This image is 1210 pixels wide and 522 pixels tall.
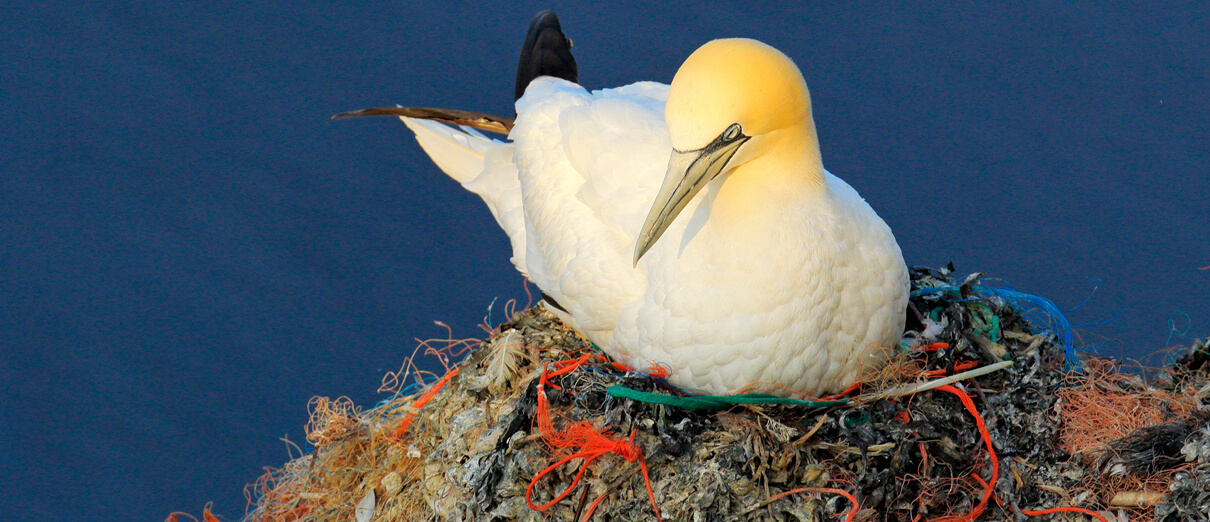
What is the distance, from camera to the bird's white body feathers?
9.34ft

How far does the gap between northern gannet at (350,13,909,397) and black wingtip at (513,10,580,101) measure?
0.52 m

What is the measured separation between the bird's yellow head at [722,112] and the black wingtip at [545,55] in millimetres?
1480

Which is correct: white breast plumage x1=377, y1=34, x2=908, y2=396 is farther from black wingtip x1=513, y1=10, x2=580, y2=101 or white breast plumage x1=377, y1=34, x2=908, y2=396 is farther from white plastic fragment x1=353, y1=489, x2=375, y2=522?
white plastic fragment x1=353, y1=489, x2=375, y2=522

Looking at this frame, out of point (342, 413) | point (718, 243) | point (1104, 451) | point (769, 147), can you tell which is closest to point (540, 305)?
Answer: point (342, 413)

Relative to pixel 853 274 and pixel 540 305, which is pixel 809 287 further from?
pixel 540 305

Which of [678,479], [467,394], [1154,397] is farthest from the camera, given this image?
[467,394]

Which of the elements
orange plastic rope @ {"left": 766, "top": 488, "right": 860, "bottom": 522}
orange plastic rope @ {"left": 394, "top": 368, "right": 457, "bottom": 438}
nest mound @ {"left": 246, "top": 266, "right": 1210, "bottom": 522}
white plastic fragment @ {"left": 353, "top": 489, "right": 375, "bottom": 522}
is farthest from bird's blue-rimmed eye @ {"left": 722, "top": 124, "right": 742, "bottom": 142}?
white plastic fragment @ {"left": 353, "top": 489, "right": 375, "bottom": 522}

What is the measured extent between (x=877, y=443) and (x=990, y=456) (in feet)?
1.05

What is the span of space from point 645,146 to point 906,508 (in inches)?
48.7

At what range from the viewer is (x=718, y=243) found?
9.53 ft

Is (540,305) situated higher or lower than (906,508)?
higher

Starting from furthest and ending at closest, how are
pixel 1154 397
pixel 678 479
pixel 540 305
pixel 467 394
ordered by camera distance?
pixel 540 305, pixel 467 394, pixel 1154 397, pixel 678 479

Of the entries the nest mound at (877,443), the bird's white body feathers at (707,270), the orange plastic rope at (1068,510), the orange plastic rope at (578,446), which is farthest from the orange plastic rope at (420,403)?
the orange plastic rope at (1068,510)

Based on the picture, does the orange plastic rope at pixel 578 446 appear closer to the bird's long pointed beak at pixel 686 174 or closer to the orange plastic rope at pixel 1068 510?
the bird's long pointed beak at pixel 686 174
